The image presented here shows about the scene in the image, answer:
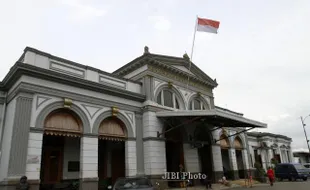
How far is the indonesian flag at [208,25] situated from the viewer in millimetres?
20406

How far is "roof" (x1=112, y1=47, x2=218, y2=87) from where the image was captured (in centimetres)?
1973

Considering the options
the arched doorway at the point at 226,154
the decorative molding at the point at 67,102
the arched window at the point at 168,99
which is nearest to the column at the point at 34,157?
the decorative molding at the point at 67,102

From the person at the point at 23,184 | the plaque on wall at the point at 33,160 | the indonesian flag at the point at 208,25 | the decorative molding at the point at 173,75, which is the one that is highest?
the indonesian flag at the point at 208,25

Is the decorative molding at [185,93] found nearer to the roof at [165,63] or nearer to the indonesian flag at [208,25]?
the roof at [165,63]

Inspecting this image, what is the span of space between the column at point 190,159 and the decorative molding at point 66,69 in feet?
31.9

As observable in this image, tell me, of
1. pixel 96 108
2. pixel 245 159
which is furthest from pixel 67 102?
pixel 245 159

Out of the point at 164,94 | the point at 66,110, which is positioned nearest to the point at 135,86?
the point at 164,94

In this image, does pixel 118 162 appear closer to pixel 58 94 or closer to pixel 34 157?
pixel 58 94

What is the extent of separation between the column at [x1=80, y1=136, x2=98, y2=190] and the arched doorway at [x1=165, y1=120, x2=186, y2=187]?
620 centimetres

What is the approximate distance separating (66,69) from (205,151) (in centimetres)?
1450

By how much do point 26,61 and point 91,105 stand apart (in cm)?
437

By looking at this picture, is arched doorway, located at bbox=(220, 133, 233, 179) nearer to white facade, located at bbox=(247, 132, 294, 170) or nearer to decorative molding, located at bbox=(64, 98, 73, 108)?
white facade, located at bbox=(247, 132, 294, 170)

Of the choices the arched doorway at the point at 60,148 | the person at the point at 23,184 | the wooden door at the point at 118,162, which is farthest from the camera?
the wooden door at the point at 118,162

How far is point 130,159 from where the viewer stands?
1722 centimetres
